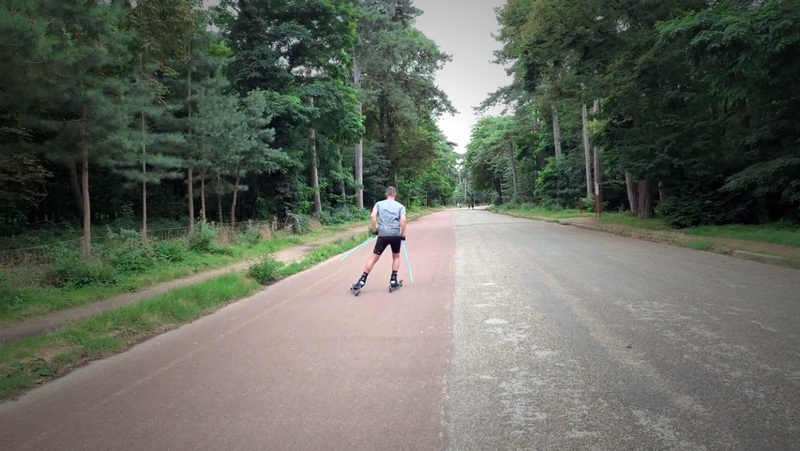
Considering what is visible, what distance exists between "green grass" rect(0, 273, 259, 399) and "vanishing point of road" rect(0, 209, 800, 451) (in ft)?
0.77

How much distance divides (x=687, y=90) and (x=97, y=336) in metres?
20.3

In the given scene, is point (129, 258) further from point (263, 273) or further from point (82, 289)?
point (263, 273)

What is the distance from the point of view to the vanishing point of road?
3.05 meters

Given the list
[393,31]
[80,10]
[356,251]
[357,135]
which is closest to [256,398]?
[80,10]

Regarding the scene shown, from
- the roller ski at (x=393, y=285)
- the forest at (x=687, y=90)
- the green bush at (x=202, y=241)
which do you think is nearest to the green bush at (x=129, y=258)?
the green bush at (x=202, y=241)

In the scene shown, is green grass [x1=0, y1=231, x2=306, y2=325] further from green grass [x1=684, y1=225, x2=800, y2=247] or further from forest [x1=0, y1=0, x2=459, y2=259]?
green grass [x1=684, y1=225, x2=800, y2=247]

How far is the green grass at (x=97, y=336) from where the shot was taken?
465cm

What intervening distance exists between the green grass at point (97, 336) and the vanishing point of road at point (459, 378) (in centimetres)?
23

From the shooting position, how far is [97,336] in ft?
18.9

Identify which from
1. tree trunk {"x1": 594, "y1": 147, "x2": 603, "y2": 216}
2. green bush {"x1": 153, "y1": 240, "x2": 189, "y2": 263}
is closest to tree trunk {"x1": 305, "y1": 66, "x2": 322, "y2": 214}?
green bush {"x1": 153, "y1": 240, "x2": 189, "y2": 263}

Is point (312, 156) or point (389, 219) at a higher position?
point (312, 156)

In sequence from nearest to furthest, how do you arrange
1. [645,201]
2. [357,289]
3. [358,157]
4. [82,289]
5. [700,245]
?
[357,289] → [82,289] → [700,245] → [645,201] → [358,157]

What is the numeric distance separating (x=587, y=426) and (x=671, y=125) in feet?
57.1

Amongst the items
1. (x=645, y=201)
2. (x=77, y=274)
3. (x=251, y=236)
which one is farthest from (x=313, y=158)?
(x=77, y=274)
